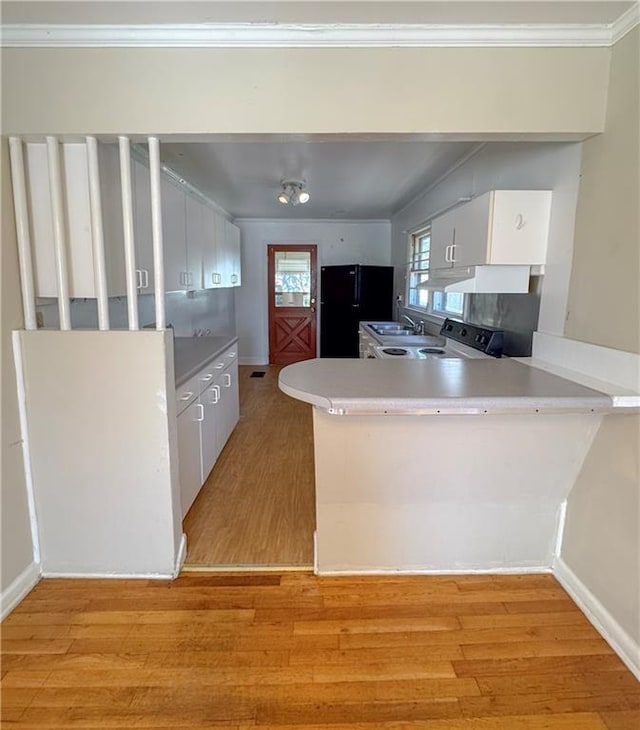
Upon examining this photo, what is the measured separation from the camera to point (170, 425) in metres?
1.95

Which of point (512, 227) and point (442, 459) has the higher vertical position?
point (512, 227)

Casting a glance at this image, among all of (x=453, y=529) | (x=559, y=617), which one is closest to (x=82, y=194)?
(x=453, y=529)

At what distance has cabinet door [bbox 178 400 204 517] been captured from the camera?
7.73ft

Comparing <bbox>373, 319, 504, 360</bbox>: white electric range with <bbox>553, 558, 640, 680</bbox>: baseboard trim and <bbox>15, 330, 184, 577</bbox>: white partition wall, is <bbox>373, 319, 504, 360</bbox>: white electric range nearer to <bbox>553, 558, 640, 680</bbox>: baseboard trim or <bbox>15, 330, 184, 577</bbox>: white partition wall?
<bbox>553, 558, 640, 680</bbox>: baseboard trim

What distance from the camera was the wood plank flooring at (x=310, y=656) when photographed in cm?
140

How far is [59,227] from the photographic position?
5.80 feet

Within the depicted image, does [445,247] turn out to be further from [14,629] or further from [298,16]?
[14,629]

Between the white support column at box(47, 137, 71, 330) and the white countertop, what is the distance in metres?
0.64

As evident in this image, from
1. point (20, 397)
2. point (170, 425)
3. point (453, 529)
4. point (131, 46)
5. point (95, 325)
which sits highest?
point (131, 46)

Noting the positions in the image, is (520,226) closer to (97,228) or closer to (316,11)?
(316,11)

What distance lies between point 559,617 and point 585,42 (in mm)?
2284

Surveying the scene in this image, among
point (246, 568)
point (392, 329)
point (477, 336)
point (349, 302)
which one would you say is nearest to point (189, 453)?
point (246, 568)

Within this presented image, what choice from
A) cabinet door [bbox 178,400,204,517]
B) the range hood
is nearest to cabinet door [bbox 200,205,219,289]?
cabinet door [bbox 178,400,204,517]

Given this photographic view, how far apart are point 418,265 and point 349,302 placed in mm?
1519
